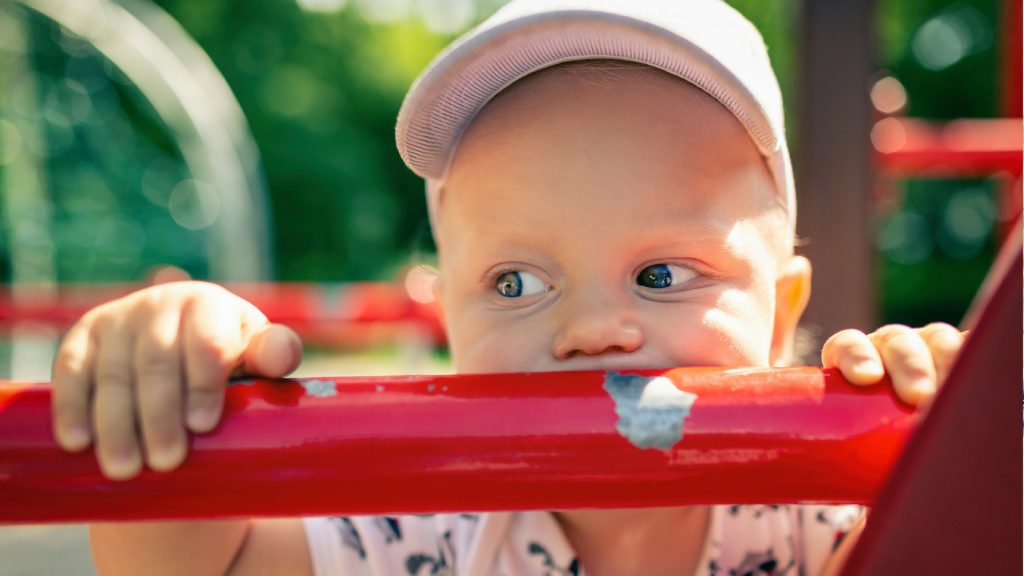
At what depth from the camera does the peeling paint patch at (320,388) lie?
48cm

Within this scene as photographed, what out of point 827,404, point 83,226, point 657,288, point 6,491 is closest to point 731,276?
point 657,288

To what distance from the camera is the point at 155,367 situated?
21.0 inches

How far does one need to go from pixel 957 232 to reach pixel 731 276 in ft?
38.3

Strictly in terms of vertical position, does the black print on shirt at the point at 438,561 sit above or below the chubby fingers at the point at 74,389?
above

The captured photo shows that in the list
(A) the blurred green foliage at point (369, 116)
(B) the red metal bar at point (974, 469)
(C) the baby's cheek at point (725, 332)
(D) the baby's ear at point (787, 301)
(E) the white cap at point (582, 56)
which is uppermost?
(A) the blurred green foliage at point (369, 116)

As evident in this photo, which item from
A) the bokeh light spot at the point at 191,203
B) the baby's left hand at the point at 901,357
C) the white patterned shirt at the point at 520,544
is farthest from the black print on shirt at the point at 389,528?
the bokeh light spot at the point at 191,203

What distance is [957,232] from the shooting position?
37.2 ft

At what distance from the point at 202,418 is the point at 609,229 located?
38 cm

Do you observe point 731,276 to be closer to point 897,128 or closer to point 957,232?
point 897,128

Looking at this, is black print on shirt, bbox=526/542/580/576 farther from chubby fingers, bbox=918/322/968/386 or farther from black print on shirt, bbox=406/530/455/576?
chubby fingers, bbox=918/322/968/386

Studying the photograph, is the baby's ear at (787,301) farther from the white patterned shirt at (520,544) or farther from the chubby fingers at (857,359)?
the chubby fingers at (857,359)

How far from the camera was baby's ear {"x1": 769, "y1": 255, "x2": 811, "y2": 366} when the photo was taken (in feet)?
3.07

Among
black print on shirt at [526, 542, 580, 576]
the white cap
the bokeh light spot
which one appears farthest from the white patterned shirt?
the bokeh light spot

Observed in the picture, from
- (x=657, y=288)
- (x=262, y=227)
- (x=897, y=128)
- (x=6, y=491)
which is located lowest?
(x=6, y=491)
